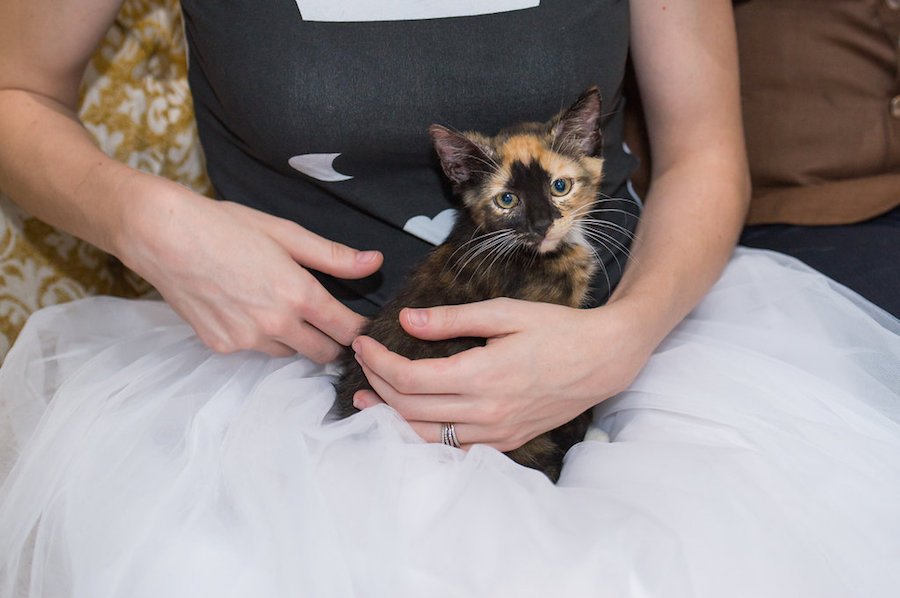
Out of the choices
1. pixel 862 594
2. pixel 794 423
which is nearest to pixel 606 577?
pixel 862 594

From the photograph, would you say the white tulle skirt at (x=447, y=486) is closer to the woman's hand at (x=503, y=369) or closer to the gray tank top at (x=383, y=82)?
the woman's hand at (x=503, y=369)

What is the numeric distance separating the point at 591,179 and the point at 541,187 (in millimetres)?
102

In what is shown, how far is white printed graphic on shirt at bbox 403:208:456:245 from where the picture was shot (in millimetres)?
1087

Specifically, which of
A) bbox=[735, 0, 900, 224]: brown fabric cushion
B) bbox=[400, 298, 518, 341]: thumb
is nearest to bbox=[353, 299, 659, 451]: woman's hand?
bbox=[400, 298, 518, 341]: thumb

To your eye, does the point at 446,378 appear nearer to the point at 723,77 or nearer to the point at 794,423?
the point at 794,423

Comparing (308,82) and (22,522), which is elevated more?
(308,82)

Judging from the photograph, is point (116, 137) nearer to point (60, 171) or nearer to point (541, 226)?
point (60, 171)

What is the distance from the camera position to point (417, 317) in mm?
880

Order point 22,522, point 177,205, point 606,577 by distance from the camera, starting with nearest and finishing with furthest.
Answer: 1. point 606,577
2. point 22,522
3. point 177,205

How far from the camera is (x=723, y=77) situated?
1.19m

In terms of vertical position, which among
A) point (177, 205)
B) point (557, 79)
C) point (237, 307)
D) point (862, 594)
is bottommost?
point (862, 594)

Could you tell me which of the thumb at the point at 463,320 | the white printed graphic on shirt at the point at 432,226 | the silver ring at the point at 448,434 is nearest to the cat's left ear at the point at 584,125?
the white printed graphic on shirt at the point at 432,226

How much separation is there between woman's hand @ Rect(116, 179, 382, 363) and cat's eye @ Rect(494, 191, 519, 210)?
219mm

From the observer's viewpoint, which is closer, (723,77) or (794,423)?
(794,423)
